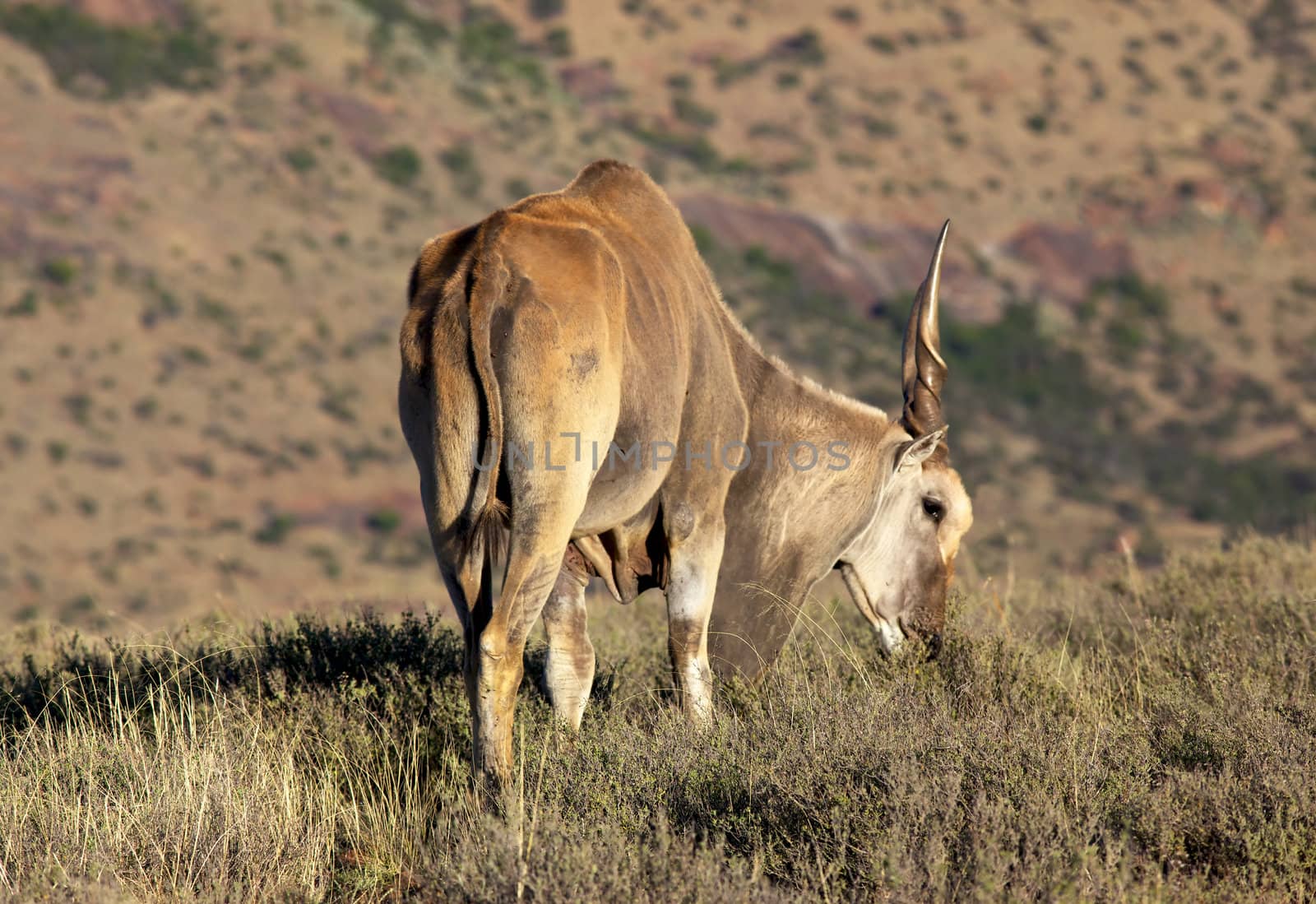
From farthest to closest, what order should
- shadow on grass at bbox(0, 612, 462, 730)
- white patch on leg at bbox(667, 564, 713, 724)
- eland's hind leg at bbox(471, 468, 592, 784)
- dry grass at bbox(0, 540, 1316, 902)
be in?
shadow on grass at bbox(0, 612, 462, 730), white patch on leg at bbox(667, 564, 713, 724), eland's hind leg at bbox(471, 468, 592, 784), dry grass at bbox(0, 540, 1316, 902)

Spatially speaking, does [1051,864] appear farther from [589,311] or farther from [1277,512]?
[1277,512]

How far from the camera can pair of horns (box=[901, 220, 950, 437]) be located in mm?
7004

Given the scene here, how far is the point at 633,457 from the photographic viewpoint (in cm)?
538

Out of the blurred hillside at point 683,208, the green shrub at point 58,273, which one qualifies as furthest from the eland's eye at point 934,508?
the green shrub at point 58,273

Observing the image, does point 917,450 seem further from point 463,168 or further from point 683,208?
point 463,168

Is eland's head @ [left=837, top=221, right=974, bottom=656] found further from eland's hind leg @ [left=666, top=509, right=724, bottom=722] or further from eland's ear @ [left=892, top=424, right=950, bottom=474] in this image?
eland's hind leg @ [left=666, top=509, right=724, bottom=722]

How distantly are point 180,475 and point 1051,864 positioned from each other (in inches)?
1194

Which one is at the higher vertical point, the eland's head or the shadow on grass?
the eland's head

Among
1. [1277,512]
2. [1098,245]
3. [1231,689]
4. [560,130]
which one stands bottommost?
[1277,512]

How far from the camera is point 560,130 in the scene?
166 ft

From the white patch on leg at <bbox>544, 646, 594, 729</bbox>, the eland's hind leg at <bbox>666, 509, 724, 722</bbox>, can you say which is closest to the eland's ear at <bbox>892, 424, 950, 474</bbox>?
the eland's hind leg at <bbox>666, 509, 724, 722</bbox>

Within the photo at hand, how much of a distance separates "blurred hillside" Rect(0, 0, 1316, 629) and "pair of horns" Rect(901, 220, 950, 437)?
53.8 ft

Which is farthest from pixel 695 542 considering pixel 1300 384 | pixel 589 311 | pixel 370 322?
pixel 1300 384

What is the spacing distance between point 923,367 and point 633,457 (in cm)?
228
